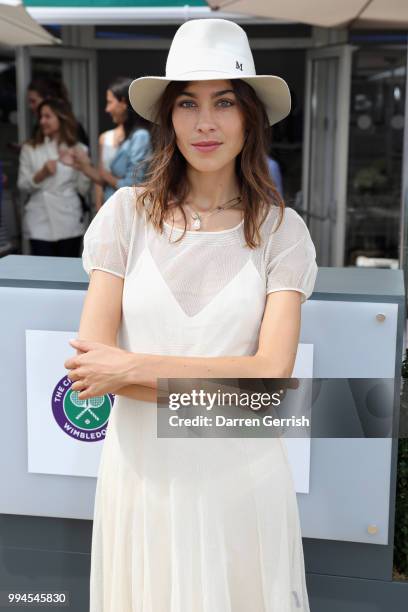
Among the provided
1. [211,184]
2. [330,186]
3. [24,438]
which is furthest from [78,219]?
[211,184]

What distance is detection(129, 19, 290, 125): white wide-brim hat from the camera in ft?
5.80

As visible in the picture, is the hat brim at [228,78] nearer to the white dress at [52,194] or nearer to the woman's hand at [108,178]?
the woman's hand at [108,178]

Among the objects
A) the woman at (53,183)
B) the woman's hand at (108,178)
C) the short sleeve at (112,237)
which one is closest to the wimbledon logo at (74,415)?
the short sleeve at (112,237)

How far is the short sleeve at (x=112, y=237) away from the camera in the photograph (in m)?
1.82

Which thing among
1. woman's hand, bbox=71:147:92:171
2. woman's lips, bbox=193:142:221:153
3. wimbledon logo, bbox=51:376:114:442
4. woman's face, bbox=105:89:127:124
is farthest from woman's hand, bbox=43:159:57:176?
woman's lips, bbox=193:142:221:153

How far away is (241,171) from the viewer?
1.91 m

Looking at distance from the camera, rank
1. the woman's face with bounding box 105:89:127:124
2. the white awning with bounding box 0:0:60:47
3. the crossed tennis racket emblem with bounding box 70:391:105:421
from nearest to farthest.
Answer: the crossed tennis racket emblem with bounding box 70:391:105:421 < the white awning with bounding box 0:0:60:47 < the woman's face with bounding box 105:89:127:124

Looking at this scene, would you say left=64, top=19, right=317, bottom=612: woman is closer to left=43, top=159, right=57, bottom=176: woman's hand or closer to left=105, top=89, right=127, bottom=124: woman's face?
left=105, top=89, right=127, bottom=124: woman's face

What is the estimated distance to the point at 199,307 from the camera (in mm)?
1771

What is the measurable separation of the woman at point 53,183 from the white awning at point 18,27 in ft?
1.65

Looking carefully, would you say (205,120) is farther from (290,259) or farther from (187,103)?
(290,259)

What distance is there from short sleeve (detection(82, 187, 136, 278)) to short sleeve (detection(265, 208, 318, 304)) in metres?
0.32

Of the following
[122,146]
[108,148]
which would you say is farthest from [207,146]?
[108,148]

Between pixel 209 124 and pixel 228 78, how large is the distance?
103mm
